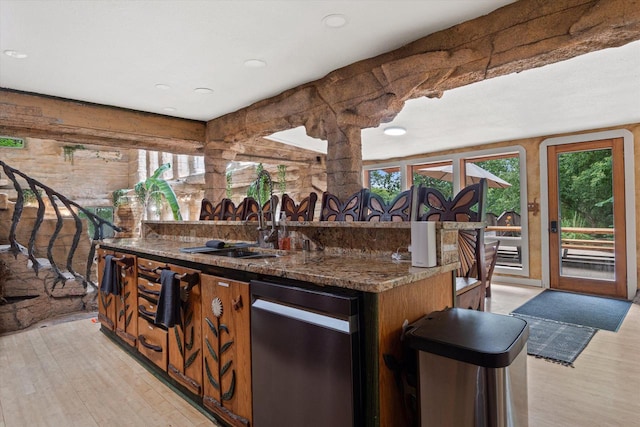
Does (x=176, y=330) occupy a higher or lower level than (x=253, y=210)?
lower

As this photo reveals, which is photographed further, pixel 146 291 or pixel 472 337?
pixel 146 291

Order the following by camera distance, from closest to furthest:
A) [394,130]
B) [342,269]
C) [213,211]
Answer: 1. [342,269]
2. [213,211]
3. [394,130]

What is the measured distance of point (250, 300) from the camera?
178 centimetres

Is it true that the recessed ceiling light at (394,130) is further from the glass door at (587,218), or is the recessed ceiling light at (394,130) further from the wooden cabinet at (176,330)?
the wooden cabinet at (176,330)

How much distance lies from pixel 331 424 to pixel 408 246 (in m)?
0.98

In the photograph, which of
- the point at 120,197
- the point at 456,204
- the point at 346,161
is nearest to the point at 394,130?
the point at 346,161

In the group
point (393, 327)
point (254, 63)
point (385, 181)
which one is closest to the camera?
point (393, 327)

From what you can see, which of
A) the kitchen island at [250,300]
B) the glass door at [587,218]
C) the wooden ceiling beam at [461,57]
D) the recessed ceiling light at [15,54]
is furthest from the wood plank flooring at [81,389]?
the glass door at [587,218]

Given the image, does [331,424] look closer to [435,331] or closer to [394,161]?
[435,331]

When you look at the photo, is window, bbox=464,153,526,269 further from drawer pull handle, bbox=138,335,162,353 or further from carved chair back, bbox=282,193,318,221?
→ drawer pull handle, bbox=138,335,162,353

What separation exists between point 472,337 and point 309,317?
63 cm

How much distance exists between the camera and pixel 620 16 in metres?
2.02

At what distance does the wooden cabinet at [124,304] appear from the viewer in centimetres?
292

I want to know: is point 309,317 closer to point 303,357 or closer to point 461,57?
point 303,357
